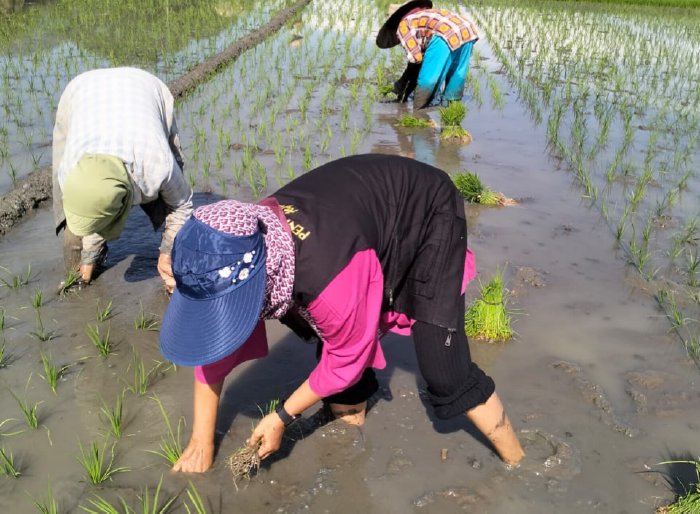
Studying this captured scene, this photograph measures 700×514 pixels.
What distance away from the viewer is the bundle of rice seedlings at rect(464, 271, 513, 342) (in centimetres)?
282

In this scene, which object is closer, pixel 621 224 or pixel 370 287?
pixel 370 287

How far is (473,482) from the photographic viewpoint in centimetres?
213

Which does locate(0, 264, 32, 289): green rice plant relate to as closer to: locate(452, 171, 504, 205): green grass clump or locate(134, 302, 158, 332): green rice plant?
locate(134, 302, 158, 332): green rice plant

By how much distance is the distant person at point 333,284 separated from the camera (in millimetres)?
1409

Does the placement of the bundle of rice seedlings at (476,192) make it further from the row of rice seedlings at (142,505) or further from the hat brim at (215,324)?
the hat brim at (215,324)

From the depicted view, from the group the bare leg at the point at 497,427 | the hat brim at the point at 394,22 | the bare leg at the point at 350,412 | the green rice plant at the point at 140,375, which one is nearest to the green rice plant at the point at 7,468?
the green rice plant at the point at 140,375

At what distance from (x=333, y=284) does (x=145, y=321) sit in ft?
5.54

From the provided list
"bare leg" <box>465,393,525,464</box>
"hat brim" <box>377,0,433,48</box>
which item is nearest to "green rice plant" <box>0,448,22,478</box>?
"bare leg" <box>465,393,525,464</box>

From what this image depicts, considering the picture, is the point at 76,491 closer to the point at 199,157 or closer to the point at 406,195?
the point at 406,195

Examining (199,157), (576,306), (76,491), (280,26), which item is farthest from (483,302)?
(280,26)

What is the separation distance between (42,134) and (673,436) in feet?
15.4

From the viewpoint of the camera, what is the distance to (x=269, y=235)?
1.47 metres

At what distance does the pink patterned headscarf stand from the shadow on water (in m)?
2.00

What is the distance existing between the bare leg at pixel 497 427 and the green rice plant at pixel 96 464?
113 centimetres
